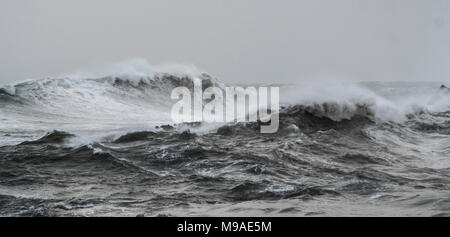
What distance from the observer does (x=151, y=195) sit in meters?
6.78

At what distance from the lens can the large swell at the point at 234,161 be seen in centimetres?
630

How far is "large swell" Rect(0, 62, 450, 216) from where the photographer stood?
20.7 ft

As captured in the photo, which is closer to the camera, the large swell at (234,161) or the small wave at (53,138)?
the large swell at (234,161)

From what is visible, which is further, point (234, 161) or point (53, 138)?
point (53, 138)

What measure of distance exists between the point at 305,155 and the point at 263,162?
1.13 metres

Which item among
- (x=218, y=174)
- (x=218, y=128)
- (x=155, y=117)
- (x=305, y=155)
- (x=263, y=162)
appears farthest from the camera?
(x=155, y=117)

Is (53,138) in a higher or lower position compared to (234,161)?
higher

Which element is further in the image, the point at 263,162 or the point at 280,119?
the point at 280,119

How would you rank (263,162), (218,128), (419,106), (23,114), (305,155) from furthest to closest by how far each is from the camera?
(419,106) < (23,114) < (218,128) < (305,155) < (263,162)

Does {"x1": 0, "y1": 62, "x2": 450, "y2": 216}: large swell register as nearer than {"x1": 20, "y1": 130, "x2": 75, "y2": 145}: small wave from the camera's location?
Yes

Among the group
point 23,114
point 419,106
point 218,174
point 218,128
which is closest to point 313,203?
point 218,174

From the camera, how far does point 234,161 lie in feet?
28.9
